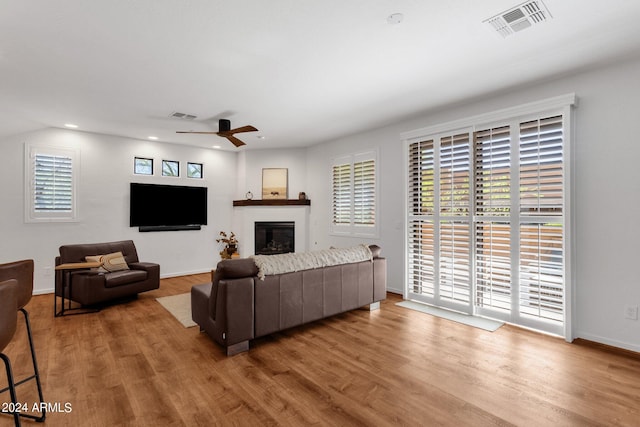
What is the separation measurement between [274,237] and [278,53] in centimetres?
471

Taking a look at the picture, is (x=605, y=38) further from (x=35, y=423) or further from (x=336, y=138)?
(x=35, y=423)

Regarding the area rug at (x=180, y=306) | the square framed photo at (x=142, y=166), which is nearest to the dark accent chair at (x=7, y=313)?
the area rug at (x=180, y=306)

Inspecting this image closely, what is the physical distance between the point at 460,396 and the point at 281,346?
5.36 feet

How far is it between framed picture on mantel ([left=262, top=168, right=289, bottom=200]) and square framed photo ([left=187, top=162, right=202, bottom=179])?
4.50 feet

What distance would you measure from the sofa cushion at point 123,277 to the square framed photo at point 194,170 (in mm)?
2634

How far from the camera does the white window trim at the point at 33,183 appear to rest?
16.7ft

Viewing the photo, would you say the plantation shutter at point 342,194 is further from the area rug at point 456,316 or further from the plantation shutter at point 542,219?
the plantation shutter at point 542,219

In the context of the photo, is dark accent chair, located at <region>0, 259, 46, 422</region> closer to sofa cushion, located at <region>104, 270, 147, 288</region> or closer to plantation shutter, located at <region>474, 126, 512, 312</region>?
sofa cushion, located at <region>104, 270, 147, 288</region>

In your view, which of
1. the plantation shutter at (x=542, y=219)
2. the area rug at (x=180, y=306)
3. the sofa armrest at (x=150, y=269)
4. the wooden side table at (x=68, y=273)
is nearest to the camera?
the plantation shutter at (x=542, y=219)

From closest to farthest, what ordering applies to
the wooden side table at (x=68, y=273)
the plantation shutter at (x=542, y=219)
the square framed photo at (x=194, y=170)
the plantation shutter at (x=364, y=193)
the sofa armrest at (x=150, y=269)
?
the plantation shutter at (x=542, y=219) → the wooden side table at (x=68, y=273) → the sofa armrest at (x=150, y=269) → the plantation shutter at (x=364, y=193) → the square framed photo at (x=194, y=170)

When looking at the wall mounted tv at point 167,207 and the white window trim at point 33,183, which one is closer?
the white window trim at point 33,183

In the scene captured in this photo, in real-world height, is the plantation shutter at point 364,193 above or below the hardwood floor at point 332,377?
above

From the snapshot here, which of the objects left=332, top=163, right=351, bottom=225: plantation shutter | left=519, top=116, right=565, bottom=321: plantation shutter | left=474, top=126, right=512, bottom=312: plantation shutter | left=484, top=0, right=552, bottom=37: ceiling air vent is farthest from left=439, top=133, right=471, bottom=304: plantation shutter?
left=332, top=163, right=351, bottom=225: plantation shutter

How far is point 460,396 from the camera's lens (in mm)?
2275
